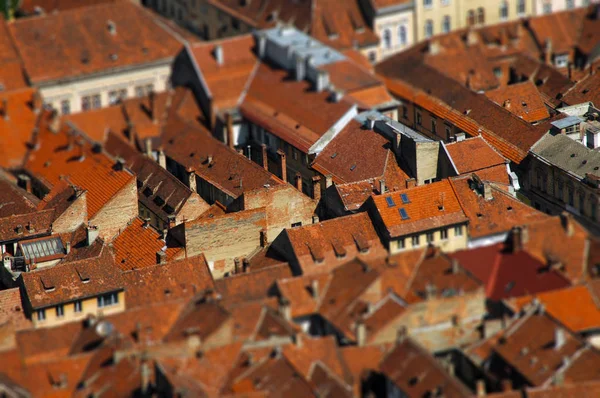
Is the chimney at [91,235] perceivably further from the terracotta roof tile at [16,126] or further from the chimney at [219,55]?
the chimney at [219,55]

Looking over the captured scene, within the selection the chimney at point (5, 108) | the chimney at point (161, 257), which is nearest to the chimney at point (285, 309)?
the chimney at point (161, 257)

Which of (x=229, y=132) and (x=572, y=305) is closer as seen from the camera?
(x=572, y=305)

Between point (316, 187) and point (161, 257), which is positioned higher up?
point (161, 257)

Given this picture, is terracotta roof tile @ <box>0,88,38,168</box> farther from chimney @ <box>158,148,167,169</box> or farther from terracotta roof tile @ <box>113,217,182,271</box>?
terracotta roof tile @ <box>113,217,182,271</box>

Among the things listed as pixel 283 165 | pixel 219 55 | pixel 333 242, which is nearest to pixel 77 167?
pixel 283 165

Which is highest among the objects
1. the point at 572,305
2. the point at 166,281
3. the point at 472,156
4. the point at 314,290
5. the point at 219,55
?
the point at 314,290

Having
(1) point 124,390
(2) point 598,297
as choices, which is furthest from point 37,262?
(2) point 598,297

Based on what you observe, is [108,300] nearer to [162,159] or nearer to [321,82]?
[162,159]

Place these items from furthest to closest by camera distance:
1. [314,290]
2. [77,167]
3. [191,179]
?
[77,167]
[191,179]
[314,290]
